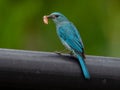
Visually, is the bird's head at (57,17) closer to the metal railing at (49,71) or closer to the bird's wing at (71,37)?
the bird's wing at (71,37)

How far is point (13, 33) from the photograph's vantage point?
4957 millimetres

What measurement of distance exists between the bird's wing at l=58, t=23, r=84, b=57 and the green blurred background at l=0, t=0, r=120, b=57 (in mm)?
282

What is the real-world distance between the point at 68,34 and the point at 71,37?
6.6 inches

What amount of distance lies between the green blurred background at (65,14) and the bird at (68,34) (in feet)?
0.30

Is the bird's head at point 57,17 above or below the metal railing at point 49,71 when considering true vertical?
below

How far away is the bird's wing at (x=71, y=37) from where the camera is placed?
392 centimetres

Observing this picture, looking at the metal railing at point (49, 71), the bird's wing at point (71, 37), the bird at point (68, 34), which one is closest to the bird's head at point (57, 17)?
the bird at point (68, 34)

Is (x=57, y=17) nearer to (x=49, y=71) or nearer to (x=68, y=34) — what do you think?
(x=68, y=34)

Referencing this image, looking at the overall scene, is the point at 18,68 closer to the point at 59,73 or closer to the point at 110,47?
the point at 59,73

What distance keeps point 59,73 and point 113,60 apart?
0.95 feet

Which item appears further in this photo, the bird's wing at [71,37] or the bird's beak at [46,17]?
the bird's beak at [46,17]

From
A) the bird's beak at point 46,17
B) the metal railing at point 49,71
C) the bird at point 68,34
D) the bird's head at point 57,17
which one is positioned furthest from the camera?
the bird's head at point 57,17

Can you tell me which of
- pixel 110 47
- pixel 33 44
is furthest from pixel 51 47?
pixel 110 47

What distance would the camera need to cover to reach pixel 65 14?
518 centimetres
